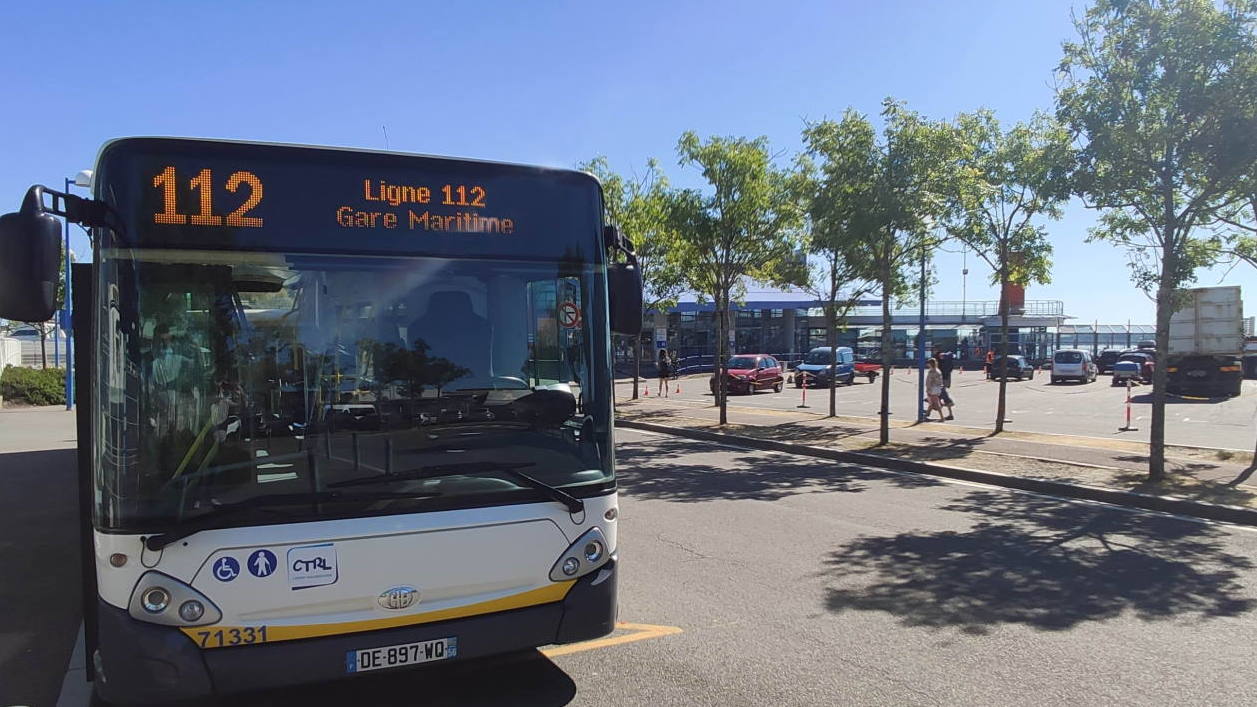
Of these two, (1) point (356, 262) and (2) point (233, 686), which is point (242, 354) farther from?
(2) point (233, 686)

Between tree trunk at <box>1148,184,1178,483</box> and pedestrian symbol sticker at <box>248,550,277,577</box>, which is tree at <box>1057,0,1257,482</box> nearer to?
tree trunk at <box>1148,184,1178,483</box>

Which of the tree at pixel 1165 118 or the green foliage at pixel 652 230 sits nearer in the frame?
the tree at pixel 1165 118

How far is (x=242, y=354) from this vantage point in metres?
3.65

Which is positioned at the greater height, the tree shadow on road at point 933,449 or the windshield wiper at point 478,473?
the windshield wiper at point 478,473

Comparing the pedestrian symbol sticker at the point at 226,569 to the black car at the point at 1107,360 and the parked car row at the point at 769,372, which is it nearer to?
the parked car row at the point at 769,372

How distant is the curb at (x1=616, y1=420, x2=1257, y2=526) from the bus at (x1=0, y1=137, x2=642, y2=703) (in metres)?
7.83

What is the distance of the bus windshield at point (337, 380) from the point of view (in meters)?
3.38

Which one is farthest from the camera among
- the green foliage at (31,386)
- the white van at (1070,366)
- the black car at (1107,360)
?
the black car at (1107,360)

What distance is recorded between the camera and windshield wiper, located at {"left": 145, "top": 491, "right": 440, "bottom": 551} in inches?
129

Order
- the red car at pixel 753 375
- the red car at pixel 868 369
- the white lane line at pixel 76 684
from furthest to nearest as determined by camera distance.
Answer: the red car at pixel 868 369 → the red car at pixel 753 375 → the white lane line at pixel 76 684

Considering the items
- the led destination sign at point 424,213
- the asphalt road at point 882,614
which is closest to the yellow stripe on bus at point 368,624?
the asphalt road at point 882,614

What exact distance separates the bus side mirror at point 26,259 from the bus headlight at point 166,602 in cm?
113

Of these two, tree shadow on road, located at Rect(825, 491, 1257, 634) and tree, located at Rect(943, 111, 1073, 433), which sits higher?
tree, located at Rect(943, 111, 1073, 433)

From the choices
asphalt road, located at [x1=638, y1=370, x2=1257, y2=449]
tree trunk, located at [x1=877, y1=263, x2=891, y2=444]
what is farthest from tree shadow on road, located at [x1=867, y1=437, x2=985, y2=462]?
asphalt road, located at [x1=638, y1=370, x2=1257, y2=449]
